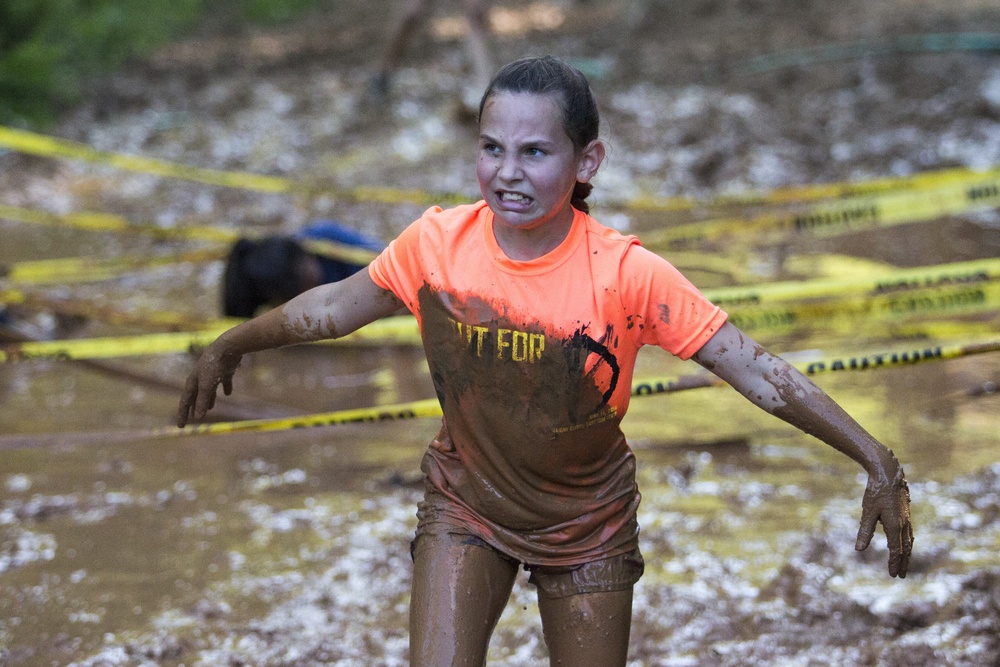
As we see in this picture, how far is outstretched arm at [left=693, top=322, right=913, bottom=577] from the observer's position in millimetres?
2096

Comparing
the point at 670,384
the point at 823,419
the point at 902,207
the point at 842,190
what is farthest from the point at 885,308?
the point at 823,419

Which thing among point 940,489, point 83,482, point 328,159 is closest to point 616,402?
point 940,489

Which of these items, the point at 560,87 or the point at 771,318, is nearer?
the point at 560,87

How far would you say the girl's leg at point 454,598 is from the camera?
87.0 inches

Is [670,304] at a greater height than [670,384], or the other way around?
[670,384]

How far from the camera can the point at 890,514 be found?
6.86ft

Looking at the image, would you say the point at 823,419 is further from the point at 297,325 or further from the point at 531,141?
the point at 297,325

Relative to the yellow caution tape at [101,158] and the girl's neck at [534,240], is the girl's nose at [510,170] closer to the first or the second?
the girl's neck at [534,240]

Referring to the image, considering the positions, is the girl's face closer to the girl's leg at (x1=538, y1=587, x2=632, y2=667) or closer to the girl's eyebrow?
the girl's eyebrow

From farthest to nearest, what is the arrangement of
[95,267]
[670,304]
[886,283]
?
1. [95,267]
2. [886,283]
3. [670,304]

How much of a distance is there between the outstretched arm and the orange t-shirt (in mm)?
63

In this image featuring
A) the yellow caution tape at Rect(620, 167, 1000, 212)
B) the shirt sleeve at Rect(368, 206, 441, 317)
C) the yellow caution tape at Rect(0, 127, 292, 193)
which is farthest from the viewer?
the yellow caution tape at Rect(0, 127, 292, 193)

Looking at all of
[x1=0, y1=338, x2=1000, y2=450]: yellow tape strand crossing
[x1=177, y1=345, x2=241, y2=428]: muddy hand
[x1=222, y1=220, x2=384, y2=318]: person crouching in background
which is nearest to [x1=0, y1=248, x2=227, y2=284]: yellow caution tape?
[x1=222, y1=220, x2=384, y2=318]: person crouching in background

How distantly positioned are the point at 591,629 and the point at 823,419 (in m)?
0.60
